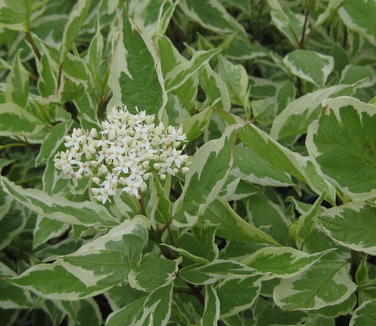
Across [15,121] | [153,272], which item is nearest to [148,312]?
[153,272]

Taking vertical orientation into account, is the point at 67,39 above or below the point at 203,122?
above

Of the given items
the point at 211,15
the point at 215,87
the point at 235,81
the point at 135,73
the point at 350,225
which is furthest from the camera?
the point at 211,15

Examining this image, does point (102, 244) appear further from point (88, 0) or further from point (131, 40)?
point (88, 0)

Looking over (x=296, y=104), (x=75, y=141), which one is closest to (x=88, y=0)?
(x=75, y=141)

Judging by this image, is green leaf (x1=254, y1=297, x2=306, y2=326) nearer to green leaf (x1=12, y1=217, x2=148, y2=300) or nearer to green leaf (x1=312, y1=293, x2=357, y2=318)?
green leaf (x1=312, y1=293, x2=357, y2=318)

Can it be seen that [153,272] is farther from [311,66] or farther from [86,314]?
[311,66]

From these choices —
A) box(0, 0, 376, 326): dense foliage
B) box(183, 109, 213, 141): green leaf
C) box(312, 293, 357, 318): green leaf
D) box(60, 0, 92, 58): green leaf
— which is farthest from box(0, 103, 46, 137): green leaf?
box(312, 293, 357, 318): green leaf

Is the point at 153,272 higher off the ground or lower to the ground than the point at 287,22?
lower
